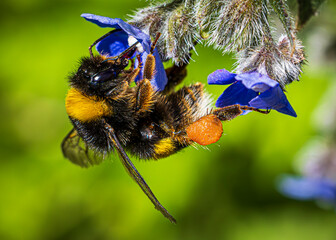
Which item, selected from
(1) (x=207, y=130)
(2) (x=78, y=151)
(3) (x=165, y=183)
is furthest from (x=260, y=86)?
(3) (x=165, y=183)

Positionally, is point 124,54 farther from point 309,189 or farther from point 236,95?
point 309,189

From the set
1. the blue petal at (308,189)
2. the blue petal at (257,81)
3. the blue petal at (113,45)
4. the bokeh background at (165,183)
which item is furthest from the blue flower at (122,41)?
the bokeh background at (165,183)

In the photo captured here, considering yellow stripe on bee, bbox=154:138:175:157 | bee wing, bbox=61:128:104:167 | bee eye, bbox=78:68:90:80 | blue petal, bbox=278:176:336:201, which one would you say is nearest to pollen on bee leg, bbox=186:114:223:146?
yellow stripe on bee, bbox=154:138:175:157

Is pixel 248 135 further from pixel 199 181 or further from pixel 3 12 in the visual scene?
pixel 3 12

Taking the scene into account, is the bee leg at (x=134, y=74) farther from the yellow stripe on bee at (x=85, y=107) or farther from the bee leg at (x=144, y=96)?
the yellow stripe on bee at (x=85, y=107)

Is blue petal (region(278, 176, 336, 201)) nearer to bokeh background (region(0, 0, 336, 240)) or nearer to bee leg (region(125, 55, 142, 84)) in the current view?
bokeh background (region(0, 0, 336, 240))

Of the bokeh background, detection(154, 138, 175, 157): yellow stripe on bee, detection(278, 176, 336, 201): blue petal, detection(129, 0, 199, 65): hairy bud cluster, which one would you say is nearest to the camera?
detection(129, 0, 199, 65): hairy bud cluster
